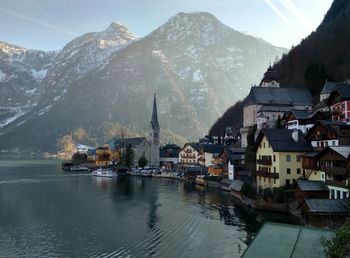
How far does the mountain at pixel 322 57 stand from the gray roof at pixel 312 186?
6620 cm

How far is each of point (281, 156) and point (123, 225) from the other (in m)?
27.2

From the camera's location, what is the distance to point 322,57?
A: 139 meters

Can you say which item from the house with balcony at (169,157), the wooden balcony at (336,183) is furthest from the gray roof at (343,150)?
the house with balcony at (169,157)

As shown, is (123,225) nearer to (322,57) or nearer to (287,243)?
(287,243)

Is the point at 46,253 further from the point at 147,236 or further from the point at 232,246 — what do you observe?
the point at 232,246

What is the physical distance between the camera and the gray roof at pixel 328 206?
142ft

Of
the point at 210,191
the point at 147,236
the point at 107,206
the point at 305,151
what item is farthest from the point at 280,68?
the point at 147,236

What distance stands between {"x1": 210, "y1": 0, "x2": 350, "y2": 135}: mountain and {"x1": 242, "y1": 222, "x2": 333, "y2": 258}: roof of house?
9711cm

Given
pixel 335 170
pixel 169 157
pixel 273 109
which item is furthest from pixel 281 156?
pixel 169 157

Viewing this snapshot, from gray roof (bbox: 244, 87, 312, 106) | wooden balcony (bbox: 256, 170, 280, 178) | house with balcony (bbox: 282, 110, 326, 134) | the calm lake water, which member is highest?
gray roof (bbox: 244, 87, 312, 106)

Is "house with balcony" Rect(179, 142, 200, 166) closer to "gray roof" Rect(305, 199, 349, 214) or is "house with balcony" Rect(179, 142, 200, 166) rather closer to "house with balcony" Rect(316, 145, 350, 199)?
"house with balcony" Rect(316, 145, 350, 199)

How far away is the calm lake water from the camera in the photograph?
39938 mm

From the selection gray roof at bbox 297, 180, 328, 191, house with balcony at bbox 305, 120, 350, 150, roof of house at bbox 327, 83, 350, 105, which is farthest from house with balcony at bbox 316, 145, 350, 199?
roof of house at bbox 327, 83, 350, 105

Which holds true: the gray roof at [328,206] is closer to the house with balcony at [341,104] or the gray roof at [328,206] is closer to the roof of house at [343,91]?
the house with balcony at [341,104]
